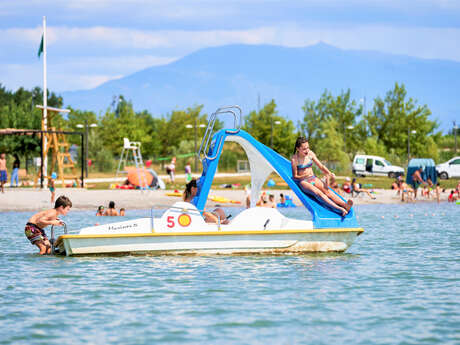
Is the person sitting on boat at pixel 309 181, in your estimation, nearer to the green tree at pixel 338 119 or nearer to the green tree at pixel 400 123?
the green tree at pixel 338 119

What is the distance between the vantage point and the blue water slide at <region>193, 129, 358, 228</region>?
15.3 meters

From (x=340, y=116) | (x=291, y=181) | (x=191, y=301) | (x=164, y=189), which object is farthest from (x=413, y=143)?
(x=191, y=301)

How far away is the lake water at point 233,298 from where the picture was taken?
9273 mm

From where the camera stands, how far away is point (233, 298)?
37.4 feet

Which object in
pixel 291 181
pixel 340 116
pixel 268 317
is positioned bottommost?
pixel 268 317

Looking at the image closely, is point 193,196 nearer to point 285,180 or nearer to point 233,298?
point 285,180

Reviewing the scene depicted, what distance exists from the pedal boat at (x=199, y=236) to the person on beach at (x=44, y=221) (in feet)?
1.04

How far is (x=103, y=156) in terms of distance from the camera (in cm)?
6212

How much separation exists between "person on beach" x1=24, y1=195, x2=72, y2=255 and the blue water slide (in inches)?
107

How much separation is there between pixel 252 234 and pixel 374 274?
2.49m

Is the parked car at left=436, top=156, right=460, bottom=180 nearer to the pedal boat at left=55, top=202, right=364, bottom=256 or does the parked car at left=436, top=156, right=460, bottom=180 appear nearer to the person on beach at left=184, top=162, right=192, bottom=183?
the person on beach at left=184, top=162, right=192, bottom=183

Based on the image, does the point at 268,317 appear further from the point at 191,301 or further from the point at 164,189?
the point at 164,189

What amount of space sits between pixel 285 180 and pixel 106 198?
62.8ft

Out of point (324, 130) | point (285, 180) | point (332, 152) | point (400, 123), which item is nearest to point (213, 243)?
point (285, 180)
